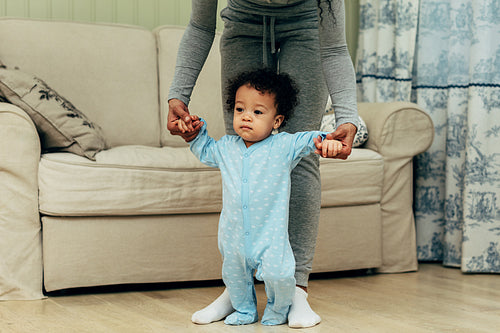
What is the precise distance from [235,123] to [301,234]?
31 cm

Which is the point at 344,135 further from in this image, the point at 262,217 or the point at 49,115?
the point at 49,115

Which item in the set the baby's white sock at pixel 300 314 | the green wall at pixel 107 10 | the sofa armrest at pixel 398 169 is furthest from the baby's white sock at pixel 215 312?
the green wall at pixel 107 10

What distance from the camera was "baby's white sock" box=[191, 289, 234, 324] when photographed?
1453mm

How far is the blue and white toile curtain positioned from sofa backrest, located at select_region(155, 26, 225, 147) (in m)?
0.69

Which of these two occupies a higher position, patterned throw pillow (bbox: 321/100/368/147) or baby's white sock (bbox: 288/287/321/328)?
patterned throw pillow (bbox: 321/100/368/147)

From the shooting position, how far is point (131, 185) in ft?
5.88

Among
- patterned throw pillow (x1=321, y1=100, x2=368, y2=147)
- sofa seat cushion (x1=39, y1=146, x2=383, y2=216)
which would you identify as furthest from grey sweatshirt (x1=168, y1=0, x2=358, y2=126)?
patterned throw pillow (x1=321, y1=100, x2=368, y2=147)

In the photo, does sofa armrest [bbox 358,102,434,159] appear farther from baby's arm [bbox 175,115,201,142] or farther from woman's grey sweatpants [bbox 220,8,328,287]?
baby's arm [bbox 175,115,201,142]

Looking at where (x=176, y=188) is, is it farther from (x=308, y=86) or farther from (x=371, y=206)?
(x=371, y=206)

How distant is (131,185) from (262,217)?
0.56m

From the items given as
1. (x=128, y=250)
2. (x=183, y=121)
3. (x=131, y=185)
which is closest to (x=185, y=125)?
(x=183, y=121)

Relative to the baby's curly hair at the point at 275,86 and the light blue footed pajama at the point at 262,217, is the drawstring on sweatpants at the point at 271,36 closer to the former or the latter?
the baby's curly hair at the point at 275,86

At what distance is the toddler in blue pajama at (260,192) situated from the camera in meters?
1.38

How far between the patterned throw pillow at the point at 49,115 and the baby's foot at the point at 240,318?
682 mm
